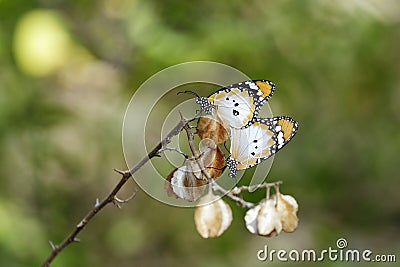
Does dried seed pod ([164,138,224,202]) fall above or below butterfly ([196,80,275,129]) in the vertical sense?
below

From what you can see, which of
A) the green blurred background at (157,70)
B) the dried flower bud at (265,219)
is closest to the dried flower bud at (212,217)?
the dried flower bud at (265,219)

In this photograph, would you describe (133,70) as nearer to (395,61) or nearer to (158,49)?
(158,49)

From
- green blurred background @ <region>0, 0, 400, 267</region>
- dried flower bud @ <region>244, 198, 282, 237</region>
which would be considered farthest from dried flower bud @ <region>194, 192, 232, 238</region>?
green blurred background @ <region>0, 0, 400, 267</region>

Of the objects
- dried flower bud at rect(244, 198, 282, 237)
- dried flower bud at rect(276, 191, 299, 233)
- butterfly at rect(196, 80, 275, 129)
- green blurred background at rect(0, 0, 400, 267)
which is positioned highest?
green blurred background at rect(0, 0, 400, 267)

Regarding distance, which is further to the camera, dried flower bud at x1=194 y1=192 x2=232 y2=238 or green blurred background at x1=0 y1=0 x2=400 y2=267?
green blurred background at x1=0 y1=0 x2=400 y2=267

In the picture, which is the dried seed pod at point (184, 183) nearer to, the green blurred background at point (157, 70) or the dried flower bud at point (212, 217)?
the dried flower bud at point (212, 217)

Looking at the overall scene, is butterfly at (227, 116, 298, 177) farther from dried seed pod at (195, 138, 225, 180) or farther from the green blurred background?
the green blurred background
